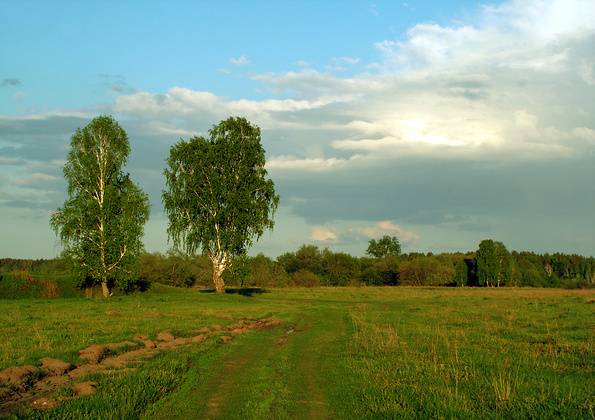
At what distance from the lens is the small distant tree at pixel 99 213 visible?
38.2 m

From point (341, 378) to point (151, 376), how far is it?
4.19m

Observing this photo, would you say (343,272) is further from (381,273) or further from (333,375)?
(333,375)

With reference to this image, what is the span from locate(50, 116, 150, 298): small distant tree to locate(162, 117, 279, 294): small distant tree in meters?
4.04

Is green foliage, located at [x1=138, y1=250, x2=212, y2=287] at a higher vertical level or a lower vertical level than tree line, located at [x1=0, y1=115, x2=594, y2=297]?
lower

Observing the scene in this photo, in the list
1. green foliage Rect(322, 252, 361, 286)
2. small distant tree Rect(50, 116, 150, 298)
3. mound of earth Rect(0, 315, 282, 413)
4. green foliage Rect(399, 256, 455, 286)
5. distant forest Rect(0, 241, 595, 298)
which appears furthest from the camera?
green foliage Rect(322, 252, 361, 286)

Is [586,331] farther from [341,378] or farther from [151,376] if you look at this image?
[151,376]

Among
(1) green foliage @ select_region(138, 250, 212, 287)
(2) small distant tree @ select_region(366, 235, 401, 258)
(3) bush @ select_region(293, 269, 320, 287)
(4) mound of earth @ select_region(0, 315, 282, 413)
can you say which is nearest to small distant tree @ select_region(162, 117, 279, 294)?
(4) mound of earth @ select_region(0, 315, 282, 413)

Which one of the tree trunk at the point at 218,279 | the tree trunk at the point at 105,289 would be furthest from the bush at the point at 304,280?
the tree trunk at the point at 105,289

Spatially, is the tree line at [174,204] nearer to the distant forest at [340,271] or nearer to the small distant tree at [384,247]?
the distant forest at [340,271]

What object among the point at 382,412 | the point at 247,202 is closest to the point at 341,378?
the point at 382,412

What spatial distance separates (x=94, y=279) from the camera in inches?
1612

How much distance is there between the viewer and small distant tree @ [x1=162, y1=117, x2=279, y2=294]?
41.5 meters

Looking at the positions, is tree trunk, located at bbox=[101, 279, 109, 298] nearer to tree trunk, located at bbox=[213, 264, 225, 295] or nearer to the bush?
tree trunk, located at bbox=[213, 264, 225, 295]

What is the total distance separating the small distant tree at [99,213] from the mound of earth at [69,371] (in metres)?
27.0
